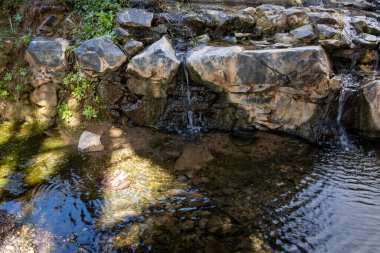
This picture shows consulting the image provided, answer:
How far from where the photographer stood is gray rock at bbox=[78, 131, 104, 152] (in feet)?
16.6

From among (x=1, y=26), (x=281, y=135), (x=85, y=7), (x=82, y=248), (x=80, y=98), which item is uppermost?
(x=85, y=7)

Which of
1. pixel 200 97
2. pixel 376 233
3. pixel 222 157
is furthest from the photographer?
pixel 200 97

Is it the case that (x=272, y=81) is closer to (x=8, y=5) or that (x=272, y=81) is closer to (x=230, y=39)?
(x=230, y=39)

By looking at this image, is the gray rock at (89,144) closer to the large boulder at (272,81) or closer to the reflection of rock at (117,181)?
the reflection of rock at (117,181)

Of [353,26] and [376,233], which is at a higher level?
[353,26]

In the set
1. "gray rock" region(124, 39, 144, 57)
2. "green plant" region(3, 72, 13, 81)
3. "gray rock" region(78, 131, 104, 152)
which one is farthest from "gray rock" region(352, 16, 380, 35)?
"green plant" region(3, 72, 13, 81)

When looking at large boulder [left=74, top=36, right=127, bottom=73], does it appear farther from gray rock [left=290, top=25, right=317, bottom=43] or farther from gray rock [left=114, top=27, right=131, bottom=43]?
gray rock [left=290, top=25, right=317, bottom=43]

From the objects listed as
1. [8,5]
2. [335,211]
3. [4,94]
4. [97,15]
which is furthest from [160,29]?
[335,211]

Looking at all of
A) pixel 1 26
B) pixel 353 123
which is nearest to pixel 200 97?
pixel 353 123

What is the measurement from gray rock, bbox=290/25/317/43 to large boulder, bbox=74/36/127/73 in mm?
3611

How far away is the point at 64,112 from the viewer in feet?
19.4

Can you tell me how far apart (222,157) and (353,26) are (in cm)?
492

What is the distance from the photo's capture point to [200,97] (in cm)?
565

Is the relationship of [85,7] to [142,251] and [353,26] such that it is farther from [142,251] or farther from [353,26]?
[353,26]
